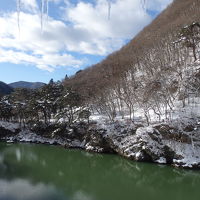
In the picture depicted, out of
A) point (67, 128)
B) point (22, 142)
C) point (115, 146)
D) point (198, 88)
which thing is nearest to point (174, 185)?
point (115, 146)

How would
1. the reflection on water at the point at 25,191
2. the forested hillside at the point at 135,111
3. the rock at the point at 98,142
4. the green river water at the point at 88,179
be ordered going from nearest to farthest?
the reflection on water at the point at 25,191
the green river water at the point at 88,179
the forested hillside at the point at 135,111
the rock at the point at 98,142

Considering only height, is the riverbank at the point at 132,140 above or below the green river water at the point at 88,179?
above

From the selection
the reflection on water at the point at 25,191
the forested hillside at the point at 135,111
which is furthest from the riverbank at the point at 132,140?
the reflection on water at the point at 25,191

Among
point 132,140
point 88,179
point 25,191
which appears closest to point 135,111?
point 132,140

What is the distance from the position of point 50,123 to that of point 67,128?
23.2ft

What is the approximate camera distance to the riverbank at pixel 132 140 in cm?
3141

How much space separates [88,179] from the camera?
26.8 metres

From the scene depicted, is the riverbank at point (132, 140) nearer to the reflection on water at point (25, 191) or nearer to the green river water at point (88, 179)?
the green river water at point (88, 179)

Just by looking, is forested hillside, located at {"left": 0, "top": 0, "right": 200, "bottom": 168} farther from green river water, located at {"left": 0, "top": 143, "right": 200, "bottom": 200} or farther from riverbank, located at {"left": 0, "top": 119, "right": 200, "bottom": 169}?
green river water, located at {"left": 0, "top": 143, "right": 200, "bottom": 200}

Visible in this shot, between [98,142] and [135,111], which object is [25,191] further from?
[135,111]

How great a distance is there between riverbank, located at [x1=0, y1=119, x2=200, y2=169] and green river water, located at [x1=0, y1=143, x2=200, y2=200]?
1.32 meters

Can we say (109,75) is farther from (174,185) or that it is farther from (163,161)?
(174,185)

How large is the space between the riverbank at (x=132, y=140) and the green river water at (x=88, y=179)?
132cm

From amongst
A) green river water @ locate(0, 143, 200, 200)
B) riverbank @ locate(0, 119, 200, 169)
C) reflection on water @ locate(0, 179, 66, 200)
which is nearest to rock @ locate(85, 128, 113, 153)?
riverbank @ locate(0, 119, 200, 169)
